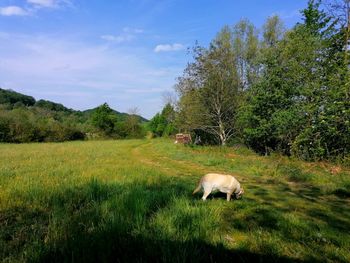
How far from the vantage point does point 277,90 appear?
57.6ft

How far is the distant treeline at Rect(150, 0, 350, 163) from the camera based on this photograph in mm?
12070

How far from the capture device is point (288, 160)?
593 inches

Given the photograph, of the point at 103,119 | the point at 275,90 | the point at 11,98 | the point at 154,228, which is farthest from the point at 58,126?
the point at 11,98

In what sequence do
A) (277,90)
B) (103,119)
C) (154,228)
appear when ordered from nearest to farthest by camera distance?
1. (154,228)
2. (277,90)
3. (103,119)

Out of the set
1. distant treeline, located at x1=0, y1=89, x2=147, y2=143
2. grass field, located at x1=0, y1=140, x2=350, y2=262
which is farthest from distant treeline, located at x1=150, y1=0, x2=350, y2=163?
distant treeline, located at x1=0, y1=89, x2=147, y2=143

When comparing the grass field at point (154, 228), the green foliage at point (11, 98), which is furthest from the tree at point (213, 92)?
the green foliage at point (11, 98)

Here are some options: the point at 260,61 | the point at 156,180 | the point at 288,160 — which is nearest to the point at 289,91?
the point at 260,61

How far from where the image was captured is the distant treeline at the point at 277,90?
1207cm

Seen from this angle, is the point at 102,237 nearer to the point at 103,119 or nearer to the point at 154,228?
the point at 154,228

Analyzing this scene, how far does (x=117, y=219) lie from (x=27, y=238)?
4.48ft

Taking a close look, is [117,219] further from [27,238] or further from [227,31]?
[227,31]

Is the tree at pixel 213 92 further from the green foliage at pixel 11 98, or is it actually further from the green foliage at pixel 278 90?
the green foliage at pixel 11 98

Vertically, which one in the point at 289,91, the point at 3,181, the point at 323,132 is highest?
the point at 289,91

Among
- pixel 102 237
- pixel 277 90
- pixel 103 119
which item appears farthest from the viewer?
pixel 103 119
